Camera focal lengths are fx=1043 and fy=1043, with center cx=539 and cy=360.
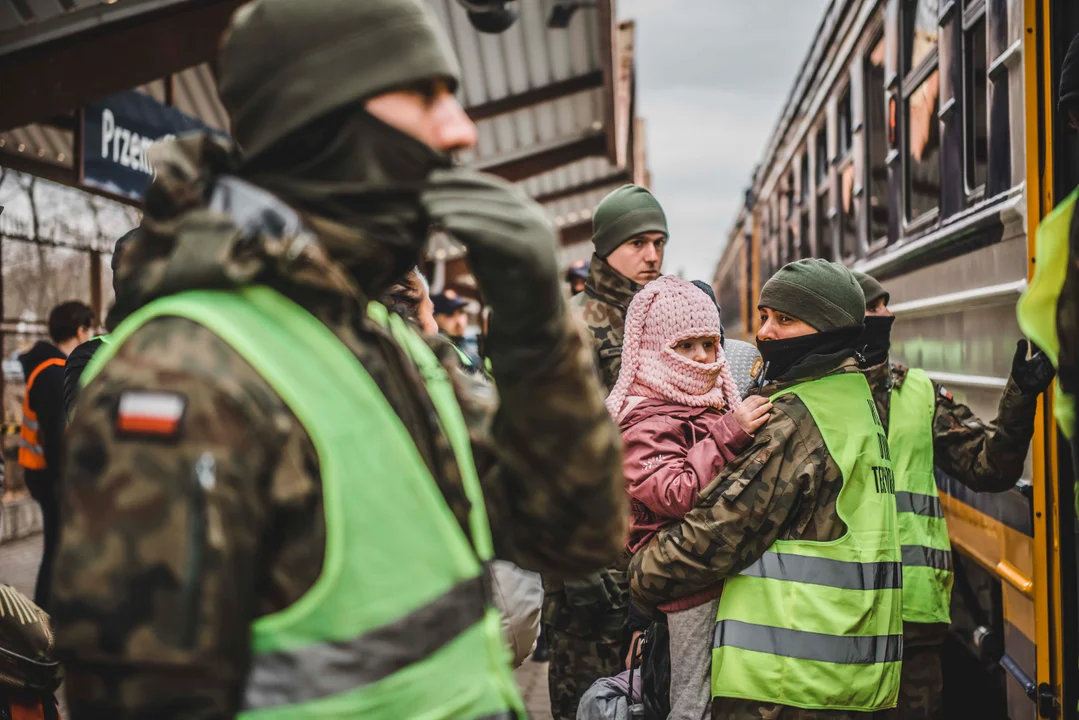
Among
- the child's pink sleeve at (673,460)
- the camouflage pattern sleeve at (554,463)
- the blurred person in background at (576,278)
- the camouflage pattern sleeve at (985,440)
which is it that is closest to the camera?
the camouflage pattern sleeve at (554,463)

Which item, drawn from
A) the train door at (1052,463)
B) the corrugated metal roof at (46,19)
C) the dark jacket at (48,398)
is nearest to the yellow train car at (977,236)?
the train door at (1052,463)

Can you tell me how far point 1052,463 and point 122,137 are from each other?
5.22m

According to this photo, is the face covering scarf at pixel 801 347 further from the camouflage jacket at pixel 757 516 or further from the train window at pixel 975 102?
the train window at pixel 975 102

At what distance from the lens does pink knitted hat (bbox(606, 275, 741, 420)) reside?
9.11ft

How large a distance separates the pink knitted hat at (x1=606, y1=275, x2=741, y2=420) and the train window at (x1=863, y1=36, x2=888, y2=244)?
8.35 ft

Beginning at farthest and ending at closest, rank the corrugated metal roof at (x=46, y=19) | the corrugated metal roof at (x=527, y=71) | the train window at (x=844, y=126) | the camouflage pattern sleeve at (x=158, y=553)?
the corrugated metal roof at (x=527, y=71), the train window at (x=844, y=126), the corrugated metal roof at (x=46, y=19), the camouflage pattern sleeve at (x=158, y=553)

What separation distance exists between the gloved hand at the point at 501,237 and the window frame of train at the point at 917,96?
3.17 metres

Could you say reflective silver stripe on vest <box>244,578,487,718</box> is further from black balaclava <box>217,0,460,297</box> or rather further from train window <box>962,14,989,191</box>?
train window <box>962,14,989,191</box>

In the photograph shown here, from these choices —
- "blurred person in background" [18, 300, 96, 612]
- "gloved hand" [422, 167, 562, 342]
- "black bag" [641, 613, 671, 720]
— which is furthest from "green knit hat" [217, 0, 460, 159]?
"blurred person in background" [18, 300, 96, 612]

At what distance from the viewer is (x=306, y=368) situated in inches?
41.4

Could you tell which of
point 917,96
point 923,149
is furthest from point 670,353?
point 917,96

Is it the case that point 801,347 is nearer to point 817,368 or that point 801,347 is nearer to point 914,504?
point 817,368

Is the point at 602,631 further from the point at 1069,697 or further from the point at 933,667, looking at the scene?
the point at 1069,697

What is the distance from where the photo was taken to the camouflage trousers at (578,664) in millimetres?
3260
